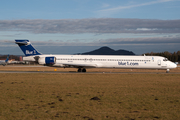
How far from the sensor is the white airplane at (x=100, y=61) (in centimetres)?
4119

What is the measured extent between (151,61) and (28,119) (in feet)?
118

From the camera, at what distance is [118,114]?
955 cm

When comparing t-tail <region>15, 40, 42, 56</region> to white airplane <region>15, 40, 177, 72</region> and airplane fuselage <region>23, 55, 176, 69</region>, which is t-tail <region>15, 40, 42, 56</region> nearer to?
white airplane <region>15, 40, 177, 72</region>

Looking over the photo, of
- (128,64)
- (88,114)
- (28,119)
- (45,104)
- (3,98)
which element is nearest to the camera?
(28,119)

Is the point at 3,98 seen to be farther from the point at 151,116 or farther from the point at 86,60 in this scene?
the point at 86,60

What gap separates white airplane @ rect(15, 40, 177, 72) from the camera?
135 ft

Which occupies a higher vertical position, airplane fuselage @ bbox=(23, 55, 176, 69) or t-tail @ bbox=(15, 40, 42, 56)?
t-tail @ bbox=(15, 40, 42, 56)

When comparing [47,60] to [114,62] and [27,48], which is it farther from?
[114,62]

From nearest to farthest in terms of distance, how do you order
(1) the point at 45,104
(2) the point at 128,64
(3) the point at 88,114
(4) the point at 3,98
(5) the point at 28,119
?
(5) the point at 28,119
(3) the point at 88,114
(1) the point at 45,104
(4) the point at 3,98
(2) the point at 128,64

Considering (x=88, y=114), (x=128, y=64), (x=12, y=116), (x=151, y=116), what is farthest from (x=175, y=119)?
(x=128, y=64)

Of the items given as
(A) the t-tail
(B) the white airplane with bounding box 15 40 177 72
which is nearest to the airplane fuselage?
(B) the white airplane with bounding box 15 40 177 72

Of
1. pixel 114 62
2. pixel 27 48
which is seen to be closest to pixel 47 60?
pixel 27 48

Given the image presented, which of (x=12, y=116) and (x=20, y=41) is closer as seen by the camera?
(x=12, y=116)

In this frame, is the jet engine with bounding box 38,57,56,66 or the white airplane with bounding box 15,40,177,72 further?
the jet engine with bounding box 38,57,56,66
